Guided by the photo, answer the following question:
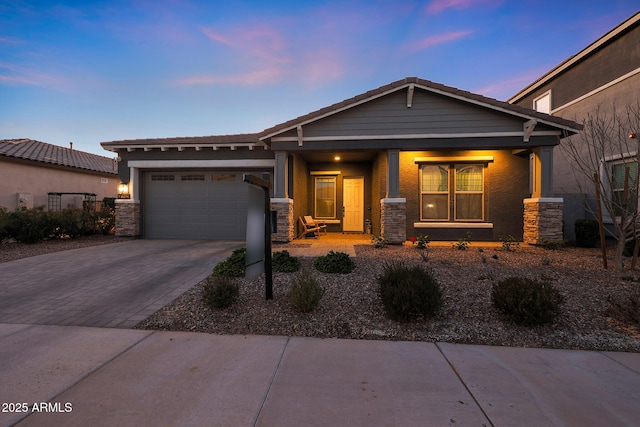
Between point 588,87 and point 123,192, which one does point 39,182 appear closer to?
point 123,192

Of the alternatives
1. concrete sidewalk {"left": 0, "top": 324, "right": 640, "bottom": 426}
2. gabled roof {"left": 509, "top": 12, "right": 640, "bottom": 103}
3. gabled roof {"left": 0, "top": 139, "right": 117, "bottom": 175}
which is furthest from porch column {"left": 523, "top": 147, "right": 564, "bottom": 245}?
gabled roof {"left": 0, "top": 139, "right": 117, "bottom": 175}

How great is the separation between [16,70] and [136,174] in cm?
575

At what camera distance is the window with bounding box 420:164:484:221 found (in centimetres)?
1084

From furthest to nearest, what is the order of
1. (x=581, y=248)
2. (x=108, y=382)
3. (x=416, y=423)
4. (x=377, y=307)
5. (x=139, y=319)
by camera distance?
(x=581, y=248), (x=377, y=307), (x=139, y=319), (x=108, y=382), (x=416, y=423)

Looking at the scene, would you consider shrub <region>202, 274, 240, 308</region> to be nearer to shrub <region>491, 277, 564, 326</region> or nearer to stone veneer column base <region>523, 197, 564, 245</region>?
shrub <region>491, 277, 564, 326</region>

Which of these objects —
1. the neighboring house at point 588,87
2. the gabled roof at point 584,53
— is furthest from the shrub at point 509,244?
the gabled roof at point 584,53

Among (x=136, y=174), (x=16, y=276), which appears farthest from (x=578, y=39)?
(x=16, y=276)

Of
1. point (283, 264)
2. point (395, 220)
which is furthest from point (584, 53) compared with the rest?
point (283, 264)

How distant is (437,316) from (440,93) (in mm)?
7786

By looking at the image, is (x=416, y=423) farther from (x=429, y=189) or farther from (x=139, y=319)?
(x=429, y=189)

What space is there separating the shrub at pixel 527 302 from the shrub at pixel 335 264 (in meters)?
2.81

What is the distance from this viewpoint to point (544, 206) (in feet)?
30.1

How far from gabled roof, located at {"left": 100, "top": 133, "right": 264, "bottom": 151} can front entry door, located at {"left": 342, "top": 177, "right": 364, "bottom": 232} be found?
4.57 m

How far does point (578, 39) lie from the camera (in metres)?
11.4
